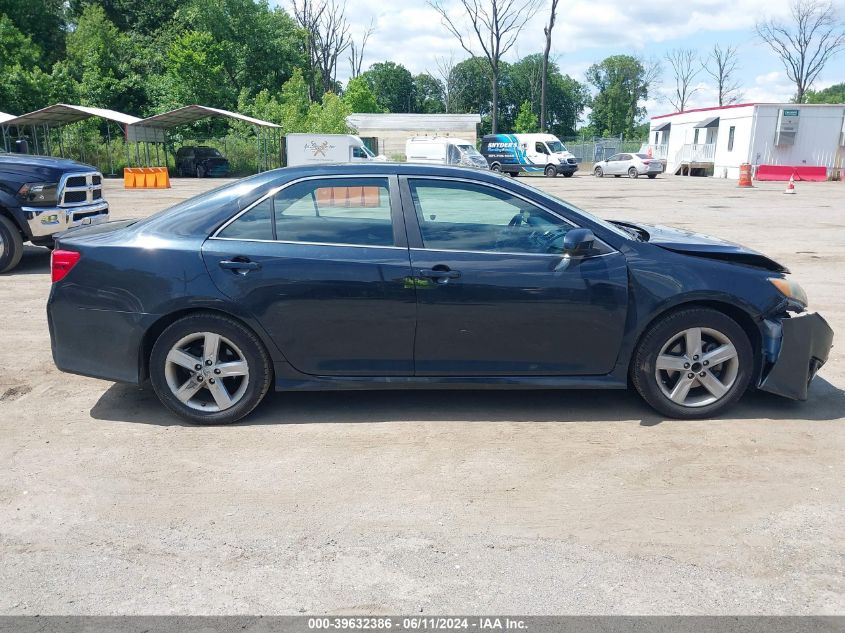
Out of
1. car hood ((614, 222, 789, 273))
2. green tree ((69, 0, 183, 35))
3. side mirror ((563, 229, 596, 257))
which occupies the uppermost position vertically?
green tree ((69, 0, 183, 35))

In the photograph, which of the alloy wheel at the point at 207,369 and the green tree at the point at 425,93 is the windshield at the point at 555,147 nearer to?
the alloy wheel at the point at 207,369

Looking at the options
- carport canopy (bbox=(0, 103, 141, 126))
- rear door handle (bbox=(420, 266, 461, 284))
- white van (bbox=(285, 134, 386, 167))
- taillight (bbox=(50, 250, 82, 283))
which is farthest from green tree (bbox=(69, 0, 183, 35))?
rear door handle (bbox=(420, 266, 461, 284))

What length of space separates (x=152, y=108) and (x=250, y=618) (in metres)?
52.9

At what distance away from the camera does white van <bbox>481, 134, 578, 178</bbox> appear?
43.2 m

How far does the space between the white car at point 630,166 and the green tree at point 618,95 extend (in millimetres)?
54663

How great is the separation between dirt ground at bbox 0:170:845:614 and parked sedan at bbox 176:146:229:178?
35.1m

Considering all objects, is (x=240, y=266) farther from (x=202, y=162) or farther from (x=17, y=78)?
(x=17, y=78)

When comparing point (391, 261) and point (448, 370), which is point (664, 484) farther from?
point (391, 261)

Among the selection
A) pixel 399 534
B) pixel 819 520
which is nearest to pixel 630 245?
pixel 819 520

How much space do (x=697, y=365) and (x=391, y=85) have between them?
102208 mm

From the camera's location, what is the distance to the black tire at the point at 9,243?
9641 millimetres

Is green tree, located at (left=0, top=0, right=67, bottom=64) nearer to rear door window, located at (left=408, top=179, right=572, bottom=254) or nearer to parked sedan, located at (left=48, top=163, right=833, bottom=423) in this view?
parked sedan, located at (left=48, top=163, right=833, bottom=423)

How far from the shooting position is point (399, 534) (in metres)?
3.40

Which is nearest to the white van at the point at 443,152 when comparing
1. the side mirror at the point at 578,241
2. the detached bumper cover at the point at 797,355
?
the detached bumper cover at the point at 797,355
